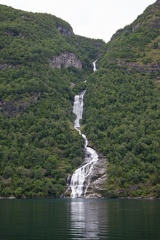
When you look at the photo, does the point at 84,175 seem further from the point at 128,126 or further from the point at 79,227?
the point at 79,227

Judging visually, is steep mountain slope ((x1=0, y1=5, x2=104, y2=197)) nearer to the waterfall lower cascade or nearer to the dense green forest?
the dense green forest

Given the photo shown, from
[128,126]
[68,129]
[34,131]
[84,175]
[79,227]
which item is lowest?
[79,227]

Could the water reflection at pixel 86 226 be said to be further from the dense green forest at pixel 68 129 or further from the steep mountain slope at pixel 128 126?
the dense green forest at pixel 68 129

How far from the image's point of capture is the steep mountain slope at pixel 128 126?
113 meters

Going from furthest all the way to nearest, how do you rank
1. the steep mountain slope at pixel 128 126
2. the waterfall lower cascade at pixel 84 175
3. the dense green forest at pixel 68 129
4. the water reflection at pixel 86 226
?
the dense green forest at pixel 68 129 → the waterfall lower cascade at pixel 84 175 → the steep mountain slope at pixel 128 126 → the water reflection at pixel 86 226

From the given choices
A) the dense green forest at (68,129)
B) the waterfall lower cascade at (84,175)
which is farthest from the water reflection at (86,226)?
the waterfall lower cascade at (84,175)

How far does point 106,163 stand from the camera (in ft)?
412

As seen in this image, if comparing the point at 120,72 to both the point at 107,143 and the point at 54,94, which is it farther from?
the point at 107,143

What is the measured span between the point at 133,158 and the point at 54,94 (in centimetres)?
7003

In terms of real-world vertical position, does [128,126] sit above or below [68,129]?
above

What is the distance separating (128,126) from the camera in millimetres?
145375

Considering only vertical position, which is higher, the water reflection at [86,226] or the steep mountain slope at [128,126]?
the steep mountain slope at [128,126]

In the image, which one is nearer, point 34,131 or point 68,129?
point 34,131

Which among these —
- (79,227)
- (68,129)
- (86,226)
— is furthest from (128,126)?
(79,227)
